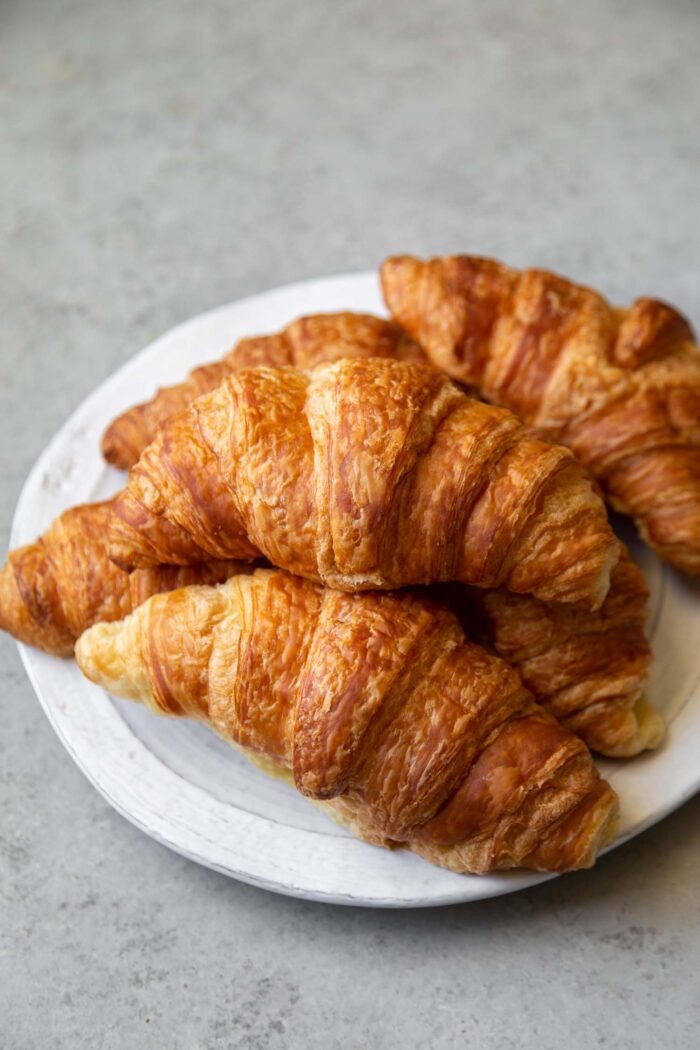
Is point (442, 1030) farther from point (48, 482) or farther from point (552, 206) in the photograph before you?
point (552, 206)

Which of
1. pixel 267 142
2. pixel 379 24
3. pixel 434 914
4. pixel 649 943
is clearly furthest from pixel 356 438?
pixel 379 24

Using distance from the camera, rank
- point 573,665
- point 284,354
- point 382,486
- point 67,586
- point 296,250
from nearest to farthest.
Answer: point 382,486
point 573,665
point 67,586
point 284,354
point 296,250

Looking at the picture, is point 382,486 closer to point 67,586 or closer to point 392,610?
point 392,610

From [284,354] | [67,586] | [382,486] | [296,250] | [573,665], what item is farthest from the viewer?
→ [296,250]

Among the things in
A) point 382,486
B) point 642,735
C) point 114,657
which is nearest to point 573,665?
point 642,735

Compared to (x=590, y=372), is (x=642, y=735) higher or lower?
lower

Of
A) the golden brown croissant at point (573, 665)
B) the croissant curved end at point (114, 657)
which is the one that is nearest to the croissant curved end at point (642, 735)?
the golden brown croissant at point (573, 665)

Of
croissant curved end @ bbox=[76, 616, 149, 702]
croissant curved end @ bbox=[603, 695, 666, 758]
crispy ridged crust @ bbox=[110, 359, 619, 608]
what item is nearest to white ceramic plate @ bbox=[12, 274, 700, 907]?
croissant curved end @ bbox=[603, 695, 666, 758]

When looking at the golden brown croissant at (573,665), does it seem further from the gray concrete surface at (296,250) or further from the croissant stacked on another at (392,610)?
the gray concrete surface at (296,250)
